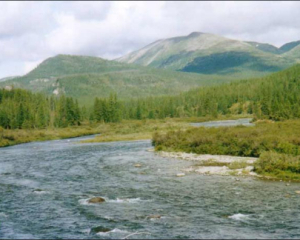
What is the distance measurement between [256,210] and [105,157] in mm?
34564

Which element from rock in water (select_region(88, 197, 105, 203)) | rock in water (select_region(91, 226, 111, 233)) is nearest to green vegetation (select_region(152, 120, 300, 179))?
rock in water (select_region(88, 197, 105, 203))

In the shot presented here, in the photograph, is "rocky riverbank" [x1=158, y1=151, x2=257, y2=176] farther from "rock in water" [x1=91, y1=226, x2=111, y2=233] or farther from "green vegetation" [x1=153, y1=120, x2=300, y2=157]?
"rock in water" [x1=91, y1=226, x2=111, y2=233]

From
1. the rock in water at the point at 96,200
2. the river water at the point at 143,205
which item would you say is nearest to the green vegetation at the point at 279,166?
the river water at the point at 143,205

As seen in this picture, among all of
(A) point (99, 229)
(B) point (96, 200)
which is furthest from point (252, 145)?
(A) point (99, 229)

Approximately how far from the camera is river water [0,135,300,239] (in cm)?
2222

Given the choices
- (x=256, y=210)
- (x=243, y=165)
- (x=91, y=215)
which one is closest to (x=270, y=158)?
(x=243, y=165)

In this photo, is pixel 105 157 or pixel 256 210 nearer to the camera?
pixel 256 210

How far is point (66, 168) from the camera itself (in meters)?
47.7

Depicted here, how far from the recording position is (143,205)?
28.0 meters

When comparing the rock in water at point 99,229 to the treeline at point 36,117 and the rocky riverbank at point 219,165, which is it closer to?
the rocky riverbank at point 219,165

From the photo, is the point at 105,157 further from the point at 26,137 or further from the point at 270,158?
the point at 26,137

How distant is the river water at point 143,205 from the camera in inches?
875

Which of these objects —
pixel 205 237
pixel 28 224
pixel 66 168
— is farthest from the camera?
pixel 66 168

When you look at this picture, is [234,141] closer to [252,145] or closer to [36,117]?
[252,145]
